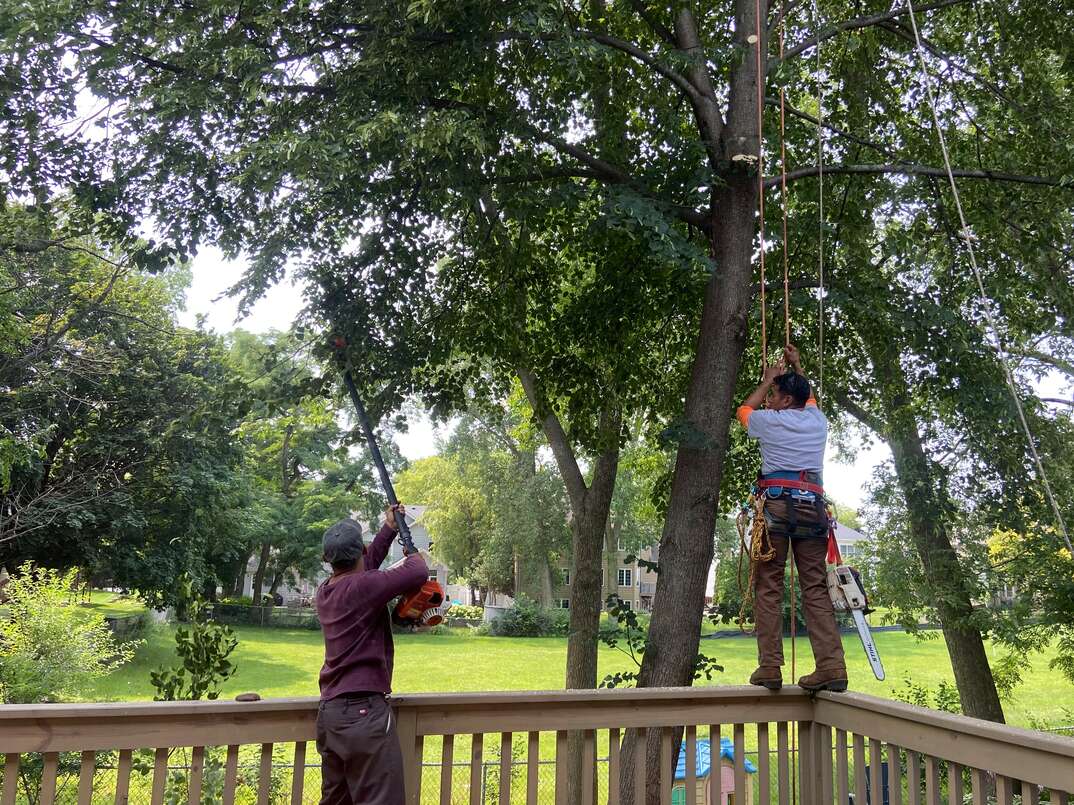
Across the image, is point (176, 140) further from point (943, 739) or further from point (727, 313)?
point (943, 739)

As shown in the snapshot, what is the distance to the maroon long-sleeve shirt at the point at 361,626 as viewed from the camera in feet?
9.05

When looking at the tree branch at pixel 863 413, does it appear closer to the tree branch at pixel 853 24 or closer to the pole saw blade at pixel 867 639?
the tree branch at pixel 853 24

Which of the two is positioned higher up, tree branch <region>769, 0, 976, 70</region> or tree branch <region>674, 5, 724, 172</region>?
tree branch <region>769, 0, 976, 70</region>

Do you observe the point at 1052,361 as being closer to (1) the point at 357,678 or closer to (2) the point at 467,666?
(1) the point at 357,678

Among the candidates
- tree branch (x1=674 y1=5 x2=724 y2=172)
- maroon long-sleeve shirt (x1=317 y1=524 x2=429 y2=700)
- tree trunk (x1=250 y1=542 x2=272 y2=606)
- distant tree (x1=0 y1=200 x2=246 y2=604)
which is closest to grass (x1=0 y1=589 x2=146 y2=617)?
tree trunk (x1=250 y1=542 x2=272 y2=606)

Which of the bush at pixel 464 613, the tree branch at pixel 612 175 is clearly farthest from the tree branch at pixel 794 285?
the bush at pixel 464 613

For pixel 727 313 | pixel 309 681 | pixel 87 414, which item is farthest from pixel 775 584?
pixel 309 681

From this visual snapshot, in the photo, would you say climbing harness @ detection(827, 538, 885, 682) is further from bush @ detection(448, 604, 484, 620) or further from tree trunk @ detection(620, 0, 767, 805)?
bush @ detection(448, 604, 484, 620)

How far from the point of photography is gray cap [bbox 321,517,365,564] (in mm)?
2898

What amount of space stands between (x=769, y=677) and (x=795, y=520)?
0.67m

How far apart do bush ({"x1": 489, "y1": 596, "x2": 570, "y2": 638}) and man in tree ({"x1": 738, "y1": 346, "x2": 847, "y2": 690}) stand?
32.2 metres

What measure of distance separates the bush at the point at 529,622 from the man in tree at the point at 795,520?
32.2m

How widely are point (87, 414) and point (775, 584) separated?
16.0 metres

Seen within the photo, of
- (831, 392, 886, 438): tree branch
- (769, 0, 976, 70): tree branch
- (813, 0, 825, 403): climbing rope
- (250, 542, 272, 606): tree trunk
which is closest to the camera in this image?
(813, 0, 825, 403): climbing rope
